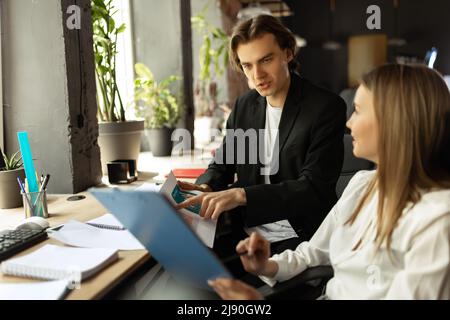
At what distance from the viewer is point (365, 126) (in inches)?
43.4

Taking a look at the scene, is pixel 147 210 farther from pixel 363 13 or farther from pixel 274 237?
pixel 363 13

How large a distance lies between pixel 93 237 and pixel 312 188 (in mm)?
818

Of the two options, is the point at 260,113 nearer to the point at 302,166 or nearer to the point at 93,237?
the point at 302,166

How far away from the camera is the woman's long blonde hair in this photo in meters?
1.01

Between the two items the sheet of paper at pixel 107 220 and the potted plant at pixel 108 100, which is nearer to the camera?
the sheet of paper at pixel 107 220

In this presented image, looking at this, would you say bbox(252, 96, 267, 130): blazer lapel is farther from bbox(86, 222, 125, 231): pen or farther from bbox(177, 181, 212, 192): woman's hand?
bbox(86, 222, 125, 231): pen

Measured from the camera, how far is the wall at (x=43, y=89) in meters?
1.79

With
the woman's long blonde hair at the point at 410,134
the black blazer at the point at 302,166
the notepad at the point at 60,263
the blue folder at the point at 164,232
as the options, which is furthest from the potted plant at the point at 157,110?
the woman's long blonde hair at the point at 410,134

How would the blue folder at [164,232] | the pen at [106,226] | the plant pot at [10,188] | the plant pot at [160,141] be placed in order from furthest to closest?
the plant pot at [160,141], the plant pot at [10,188], the pen at [106,226], the blue folder at [164,232]

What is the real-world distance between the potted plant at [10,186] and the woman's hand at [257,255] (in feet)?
2.91

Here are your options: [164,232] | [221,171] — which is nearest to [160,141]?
[221,171]

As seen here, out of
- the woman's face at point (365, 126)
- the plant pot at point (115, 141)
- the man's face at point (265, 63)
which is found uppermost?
the man's face at point (265, 63)

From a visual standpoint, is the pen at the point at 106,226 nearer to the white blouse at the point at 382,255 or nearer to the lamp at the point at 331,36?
the white blouse at the point at 382,255

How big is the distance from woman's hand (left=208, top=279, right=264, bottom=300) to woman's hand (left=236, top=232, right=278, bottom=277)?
227 mm
